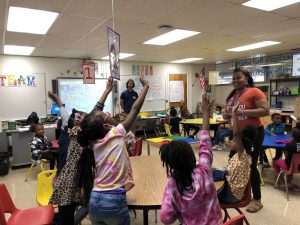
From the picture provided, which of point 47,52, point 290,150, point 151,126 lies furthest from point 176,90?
point 290,150

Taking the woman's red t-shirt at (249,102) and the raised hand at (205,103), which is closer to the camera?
the raised hand at (205,103)

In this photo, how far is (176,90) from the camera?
31.5ft

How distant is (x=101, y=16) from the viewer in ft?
12.4

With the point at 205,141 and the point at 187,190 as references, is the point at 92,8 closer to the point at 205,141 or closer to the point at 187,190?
the point at 205,141

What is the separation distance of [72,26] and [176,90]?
583 centimetres

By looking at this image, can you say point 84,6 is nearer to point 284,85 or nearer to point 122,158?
point 122,158

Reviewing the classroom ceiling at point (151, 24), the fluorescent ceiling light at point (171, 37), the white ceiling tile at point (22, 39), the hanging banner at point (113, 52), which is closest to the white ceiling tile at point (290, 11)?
the classroom ceiling at point (151, 24)

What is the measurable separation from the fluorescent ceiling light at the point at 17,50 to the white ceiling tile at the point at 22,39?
0.39 metres

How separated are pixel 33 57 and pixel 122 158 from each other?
21.9ft

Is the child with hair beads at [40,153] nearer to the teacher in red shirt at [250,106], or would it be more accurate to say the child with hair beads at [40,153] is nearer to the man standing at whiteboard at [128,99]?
the man standing at whiteboard at [128,99]

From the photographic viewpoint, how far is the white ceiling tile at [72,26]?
12.8 feet

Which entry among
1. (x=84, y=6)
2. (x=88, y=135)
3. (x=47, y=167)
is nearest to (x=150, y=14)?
(x=84, y=6)

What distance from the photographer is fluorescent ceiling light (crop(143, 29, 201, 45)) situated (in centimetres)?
494

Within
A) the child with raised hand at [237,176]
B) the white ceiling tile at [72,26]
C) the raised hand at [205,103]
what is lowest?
the child with raised hand at [237,176]
